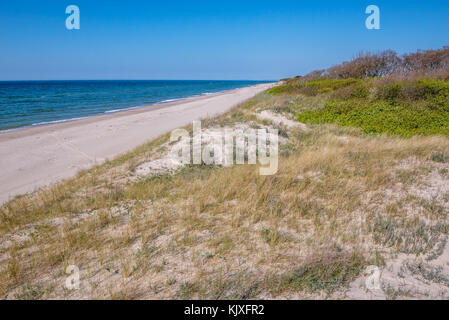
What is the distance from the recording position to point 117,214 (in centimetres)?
478

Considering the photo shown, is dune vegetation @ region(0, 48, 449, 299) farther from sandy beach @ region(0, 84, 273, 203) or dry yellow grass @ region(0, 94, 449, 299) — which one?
sandy beach @ region(0, 84, 273, 203)

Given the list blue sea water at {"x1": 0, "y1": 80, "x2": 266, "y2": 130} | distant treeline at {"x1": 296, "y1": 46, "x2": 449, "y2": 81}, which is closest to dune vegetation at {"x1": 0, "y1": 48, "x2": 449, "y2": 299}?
distant treeline at {"x1": 296, "y1": 46, "x2": 449, "y2": 81}

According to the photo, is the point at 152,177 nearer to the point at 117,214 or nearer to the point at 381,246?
the point at 117,214

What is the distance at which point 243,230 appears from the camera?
13.6 feet

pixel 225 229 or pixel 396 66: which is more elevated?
pixel 396 66

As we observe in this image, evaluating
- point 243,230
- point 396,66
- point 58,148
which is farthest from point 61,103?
point 396,66

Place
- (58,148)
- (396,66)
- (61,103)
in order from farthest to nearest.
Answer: (61,103)
(396,66)
(58,148)

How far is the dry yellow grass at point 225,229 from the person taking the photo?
3066 millimetres

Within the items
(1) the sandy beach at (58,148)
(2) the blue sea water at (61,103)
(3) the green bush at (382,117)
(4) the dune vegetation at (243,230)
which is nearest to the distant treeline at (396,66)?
(3) the green bush at (382,117)

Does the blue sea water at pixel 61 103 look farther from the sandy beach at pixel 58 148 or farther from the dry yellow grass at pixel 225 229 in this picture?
the dry yellow grass at pixel 225 229

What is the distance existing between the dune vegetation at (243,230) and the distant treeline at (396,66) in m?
14.0

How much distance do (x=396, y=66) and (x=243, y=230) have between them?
26.1m

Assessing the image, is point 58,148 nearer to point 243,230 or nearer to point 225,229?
point 225,229
